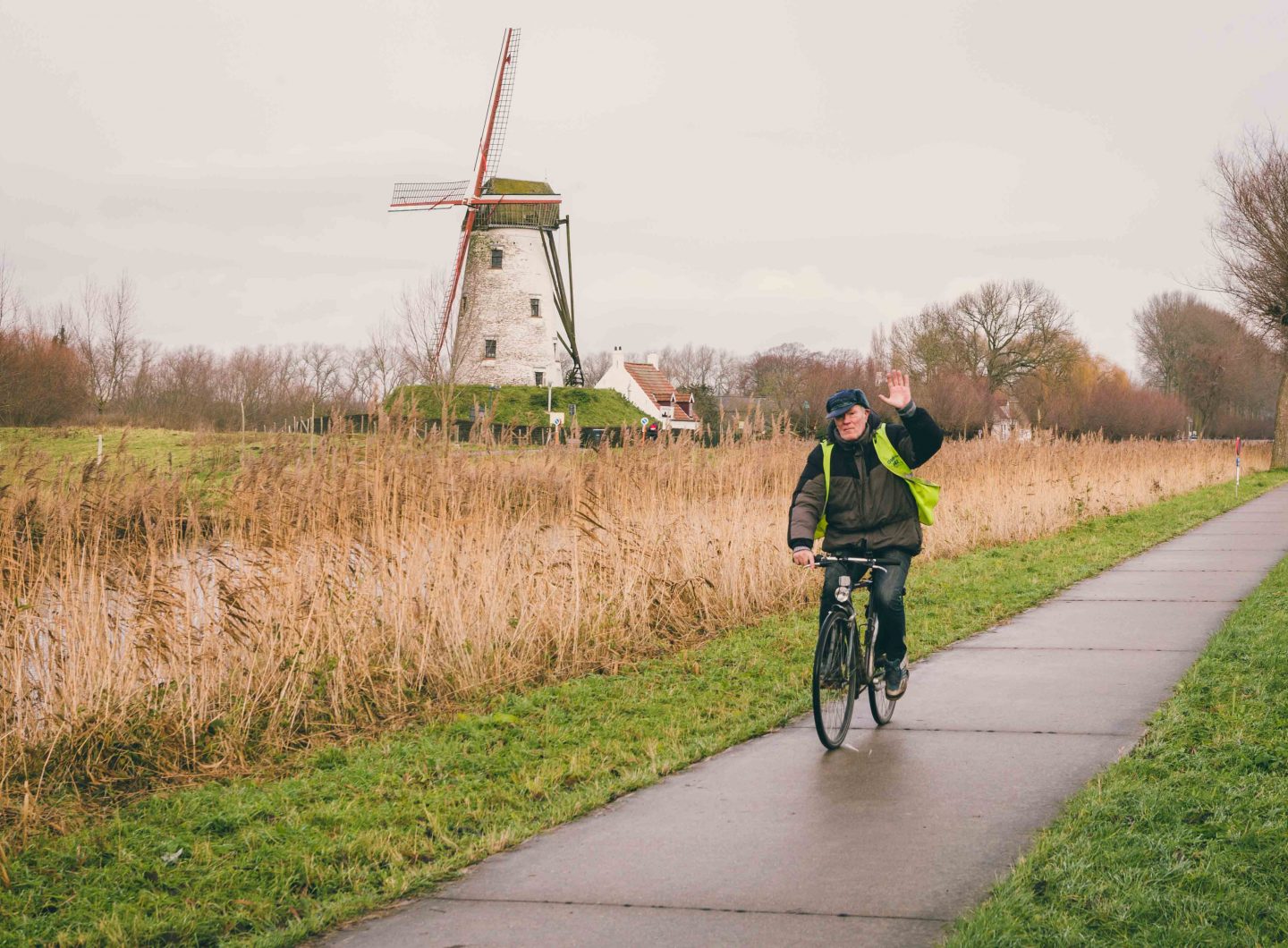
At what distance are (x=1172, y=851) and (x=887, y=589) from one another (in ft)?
8.63

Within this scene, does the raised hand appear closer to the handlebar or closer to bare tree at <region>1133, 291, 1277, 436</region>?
the handlebar

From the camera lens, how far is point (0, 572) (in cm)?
766

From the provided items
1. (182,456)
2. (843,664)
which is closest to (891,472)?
(843,664)

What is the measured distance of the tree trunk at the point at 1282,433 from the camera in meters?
44.8

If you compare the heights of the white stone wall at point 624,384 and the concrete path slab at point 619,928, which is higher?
the white stone wall at point 624,384

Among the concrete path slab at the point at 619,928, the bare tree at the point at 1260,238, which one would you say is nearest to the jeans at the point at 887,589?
the concrete path slab at the point at 619,928

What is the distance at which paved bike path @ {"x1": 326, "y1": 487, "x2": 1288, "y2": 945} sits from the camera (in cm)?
431

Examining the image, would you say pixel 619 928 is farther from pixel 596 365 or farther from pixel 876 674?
pixel 596 365

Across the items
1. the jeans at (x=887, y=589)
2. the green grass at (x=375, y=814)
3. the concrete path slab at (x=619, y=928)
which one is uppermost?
the jeans at (x=887, y=589)

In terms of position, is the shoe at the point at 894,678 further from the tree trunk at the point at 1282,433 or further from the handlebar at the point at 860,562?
the tree trunk at the point at 1282,433

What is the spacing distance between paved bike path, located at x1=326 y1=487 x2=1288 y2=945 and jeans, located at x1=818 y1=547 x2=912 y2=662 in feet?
1.72

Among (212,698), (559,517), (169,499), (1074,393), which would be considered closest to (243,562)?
(169,499)

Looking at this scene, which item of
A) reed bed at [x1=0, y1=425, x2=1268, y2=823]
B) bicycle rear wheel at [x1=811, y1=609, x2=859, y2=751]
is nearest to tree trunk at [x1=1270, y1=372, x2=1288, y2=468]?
reed bed at [x1=0, y1=425, x2=1268, y2=823]

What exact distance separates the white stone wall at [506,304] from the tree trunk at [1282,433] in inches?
1228
